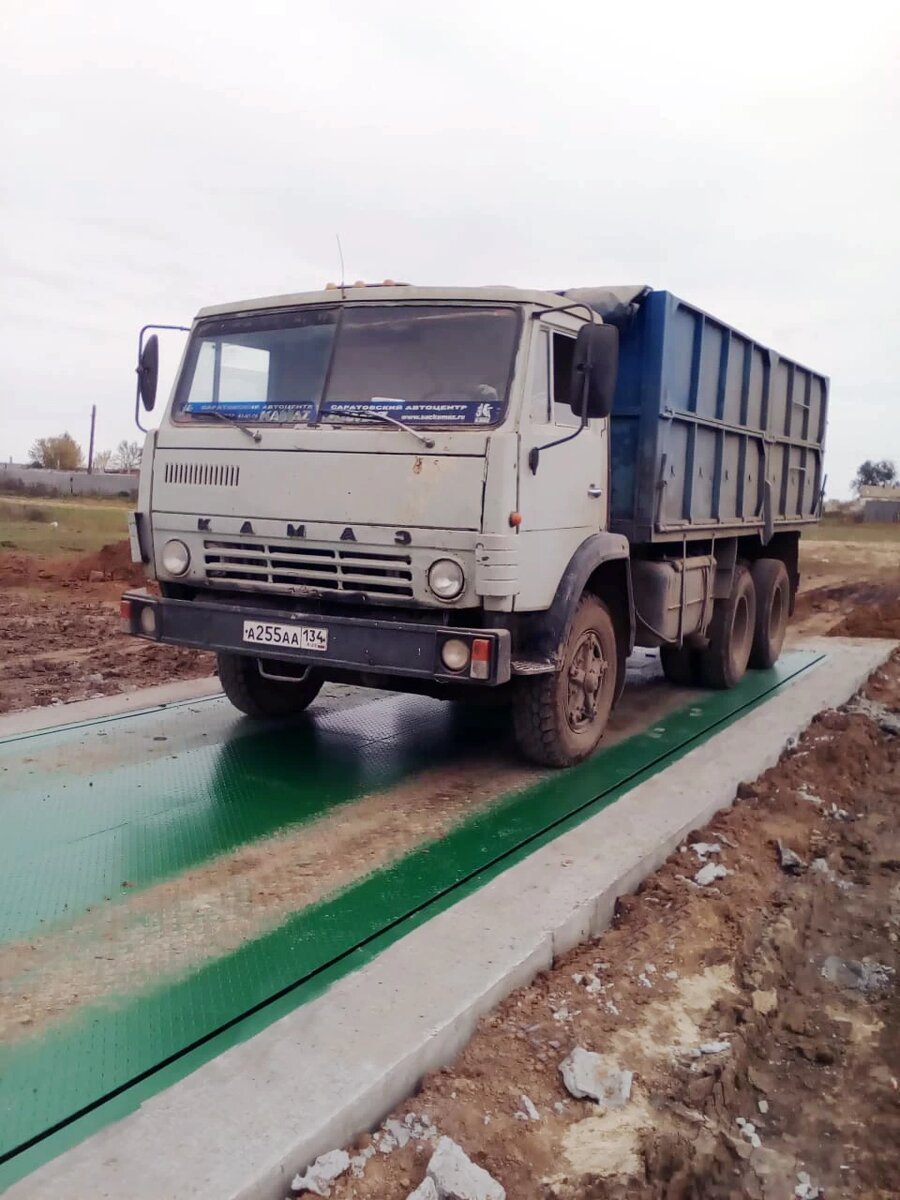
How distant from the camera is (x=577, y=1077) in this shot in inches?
118

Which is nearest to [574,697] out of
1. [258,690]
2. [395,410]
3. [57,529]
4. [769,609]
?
[395,410]

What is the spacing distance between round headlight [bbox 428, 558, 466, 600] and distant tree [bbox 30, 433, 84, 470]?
2750 inches

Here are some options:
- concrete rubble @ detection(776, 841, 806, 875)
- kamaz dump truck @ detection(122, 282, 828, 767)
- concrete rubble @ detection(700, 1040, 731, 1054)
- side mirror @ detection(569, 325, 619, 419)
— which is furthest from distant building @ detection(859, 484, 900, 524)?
concrete rubble @ detection(700, 1040, 731, 1054)

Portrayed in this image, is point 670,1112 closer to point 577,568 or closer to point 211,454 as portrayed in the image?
point 577,568

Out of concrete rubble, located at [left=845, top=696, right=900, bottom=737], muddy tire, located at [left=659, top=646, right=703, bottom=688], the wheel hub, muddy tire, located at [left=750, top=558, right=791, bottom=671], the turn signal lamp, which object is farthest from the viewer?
muddy tire, located at [left=750, top=558, right=791, bottom=671]

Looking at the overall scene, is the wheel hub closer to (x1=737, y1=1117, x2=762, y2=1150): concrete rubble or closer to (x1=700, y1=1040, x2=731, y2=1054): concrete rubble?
(x1=700, y1=1040, x2=731, y2=1054): concrete rubble

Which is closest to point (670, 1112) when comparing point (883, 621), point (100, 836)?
point (100, 836)

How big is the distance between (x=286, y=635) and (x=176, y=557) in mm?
870

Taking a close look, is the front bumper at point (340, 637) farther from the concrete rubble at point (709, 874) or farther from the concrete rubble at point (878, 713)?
the concrete rubble at point (878, 713)

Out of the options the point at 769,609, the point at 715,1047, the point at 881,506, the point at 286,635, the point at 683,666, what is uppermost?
A: the point at 881,506

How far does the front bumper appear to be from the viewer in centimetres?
480

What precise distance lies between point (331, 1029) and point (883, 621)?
1128 cm

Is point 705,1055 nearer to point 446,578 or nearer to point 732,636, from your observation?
point 446,578

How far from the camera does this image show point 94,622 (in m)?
11.5
